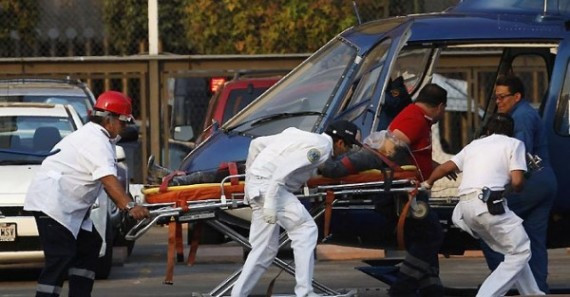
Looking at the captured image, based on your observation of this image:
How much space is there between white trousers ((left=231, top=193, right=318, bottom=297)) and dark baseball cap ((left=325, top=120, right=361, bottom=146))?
22.2 inches

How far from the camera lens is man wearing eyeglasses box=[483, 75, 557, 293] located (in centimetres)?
1249

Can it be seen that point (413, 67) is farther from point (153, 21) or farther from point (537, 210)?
point (153, 21)

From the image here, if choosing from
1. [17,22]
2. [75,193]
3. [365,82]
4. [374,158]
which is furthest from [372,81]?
[17,22]

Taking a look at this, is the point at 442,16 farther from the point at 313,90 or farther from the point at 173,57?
the point at 173,57

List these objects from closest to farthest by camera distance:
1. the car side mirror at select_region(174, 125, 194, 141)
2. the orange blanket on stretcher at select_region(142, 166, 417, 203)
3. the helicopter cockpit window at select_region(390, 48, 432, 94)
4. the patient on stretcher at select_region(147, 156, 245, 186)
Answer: the orange blanket on stretcher at select_region(142, 166, 417, 203) < the patient on stretcher at select_region(147, 156, 245, 186) < the helicopter cockpit window at select_region(390, 48, 432, 94) < the car side mirror at select_region(174, 125, 194, 141)

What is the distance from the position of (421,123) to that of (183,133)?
8.05 m

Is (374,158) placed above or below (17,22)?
above

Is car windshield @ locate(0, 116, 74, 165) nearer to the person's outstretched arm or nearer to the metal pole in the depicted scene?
the metal pole

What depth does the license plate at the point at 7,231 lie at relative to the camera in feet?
47.8

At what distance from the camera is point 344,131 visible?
1189 cm

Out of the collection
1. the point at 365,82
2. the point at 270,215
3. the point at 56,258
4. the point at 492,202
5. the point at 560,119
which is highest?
the point at 365,82

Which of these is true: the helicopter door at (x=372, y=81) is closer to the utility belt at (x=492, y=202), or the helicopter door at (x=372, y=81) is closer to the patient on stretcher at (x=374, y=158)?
the patient on stretcher at (x=374, y=158)

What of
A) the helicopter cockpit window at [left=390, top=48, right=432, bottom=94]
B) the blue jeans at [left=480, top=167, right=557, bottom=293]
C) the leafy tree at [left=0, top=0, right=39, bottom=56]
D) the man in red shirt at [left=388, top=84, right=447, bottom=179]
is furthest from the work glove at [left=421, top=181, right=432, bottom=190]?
the leafy tree at [left=0, top=0, right=39, bottom=56]

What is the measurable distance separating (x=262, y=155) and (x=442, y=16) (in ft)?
8.33
